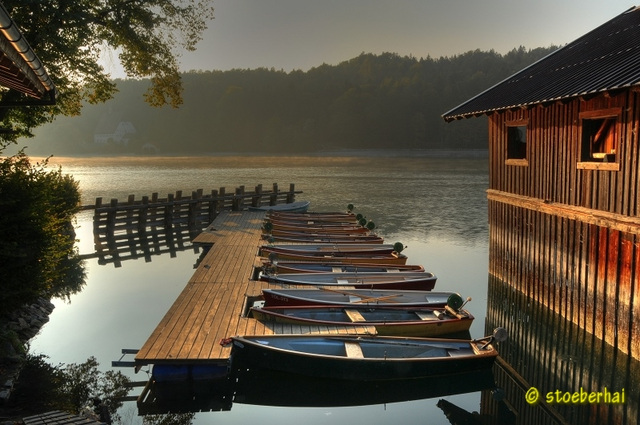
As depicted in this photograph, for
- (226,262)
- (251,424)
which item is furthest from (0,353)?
(226,262)

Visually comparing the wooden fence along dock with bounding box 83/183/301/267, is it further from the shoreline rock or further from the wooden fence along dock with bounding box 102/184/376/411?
the shoreline rock

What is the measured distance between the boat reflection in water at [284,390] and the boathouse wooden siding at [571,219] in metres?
2.70

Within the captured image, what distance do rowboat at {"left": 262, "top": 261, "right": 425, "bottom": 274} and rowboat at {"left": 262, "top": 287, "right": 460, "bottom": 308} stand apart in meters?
2.20

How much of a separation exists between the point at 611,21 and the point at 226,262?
1210cm

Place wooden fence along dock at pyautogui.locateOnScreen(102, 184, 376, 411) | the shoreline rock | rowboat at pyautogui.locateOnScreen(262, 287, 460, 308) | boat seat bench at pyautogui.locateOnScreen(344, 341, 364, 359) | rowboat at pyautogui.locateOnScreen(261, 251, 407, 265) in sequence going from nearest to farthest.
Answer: the shoreline rock
wooden fence along dock at pyautogui.locateOnScreen(102, 184, 376, 411)
boat seat bench at pyautogui.locateOnScreen(344, 341, 364, 359)
rowboat at pyautogui.locateOnScreen(262, 287, 460, 308)
rowboat at pyautogui.locateOnScreen(261, 251, 407, 265)

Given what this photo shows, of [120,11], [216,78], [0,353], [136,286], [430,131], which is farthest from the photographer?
[216,78]

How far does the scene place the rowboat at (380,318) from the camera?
11.6 metres

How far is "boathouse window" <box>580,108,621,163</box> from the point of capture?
11914 millimetres

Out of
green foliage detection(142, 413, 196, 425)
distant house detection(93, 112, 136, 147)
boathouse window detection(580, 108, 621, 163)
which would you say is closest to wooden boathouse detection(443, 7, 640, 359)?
boathouse window detection(580, 108, 621, 163)

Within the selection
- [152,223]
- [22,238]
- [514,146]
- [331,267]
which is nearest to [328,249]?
[331,267]

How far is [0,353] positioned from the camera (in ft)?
32.8

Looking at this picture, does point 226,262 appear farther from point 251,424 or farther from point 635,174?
point 635,174

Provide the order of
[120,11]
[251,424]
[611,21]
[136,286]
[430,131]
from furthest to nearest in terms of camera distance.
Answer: [430,131] < [120,11] < [136,286] < [611,21] < [251,424]

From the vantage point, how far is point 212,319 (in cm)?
1175
